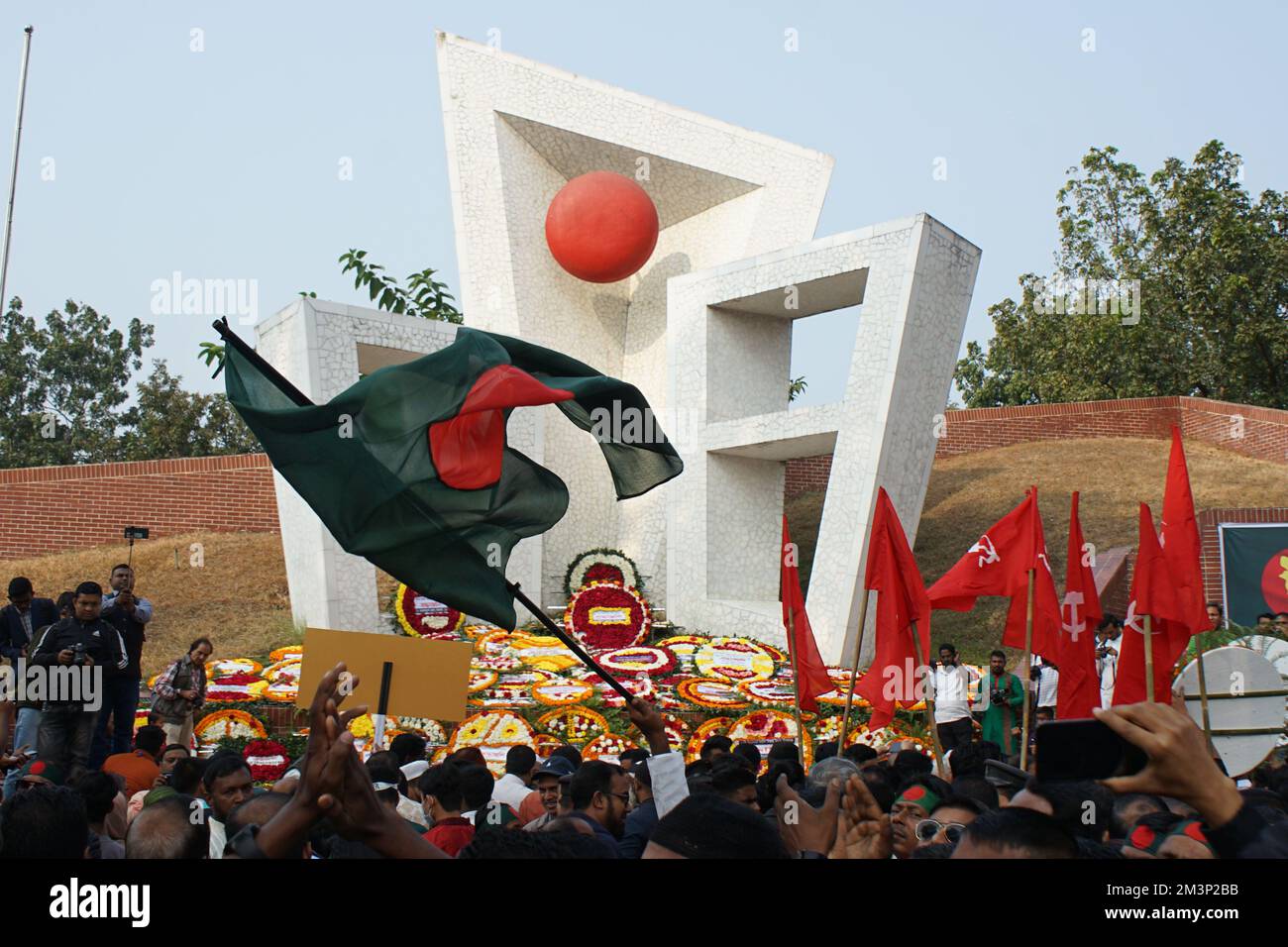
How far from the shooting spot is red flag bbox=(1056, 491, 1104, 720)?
8.56 m

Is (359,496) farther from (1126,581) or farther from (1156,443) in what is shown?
(1156,443)

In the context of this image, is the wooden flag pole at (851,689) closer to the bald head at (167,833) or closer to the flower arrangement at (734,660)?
the bald head at (167,833)

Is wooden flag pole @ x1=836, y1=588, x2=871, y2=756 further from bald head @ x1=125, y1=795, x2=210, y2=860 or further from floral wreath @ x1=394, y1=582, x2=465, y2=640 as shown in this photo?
floral wreath @ x1=394, y1=582, x2=465, y2=640

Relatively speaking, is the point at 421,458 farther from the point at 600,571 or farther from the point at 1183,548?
the point at 600,571

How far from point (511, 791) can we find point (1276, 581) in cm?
1244

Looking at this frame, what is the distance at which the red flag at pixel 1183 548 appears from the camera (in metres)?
7.98

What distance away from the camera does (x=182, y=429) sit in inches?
1245

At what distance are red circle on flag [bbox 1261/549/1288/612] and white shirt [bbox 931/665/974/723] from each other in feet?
20.2

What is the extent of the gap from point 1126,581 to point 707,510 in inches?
223

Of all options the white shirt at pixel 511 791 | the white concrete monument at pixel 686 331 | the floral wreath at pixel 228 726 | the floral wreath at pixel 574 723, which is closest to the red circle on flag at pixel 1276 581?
the white concrete monument at pixel 686 331

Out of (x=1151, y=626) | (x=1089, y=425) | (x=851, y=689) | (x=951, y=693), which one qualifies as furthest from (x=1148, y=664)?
(x=1089, y=425)

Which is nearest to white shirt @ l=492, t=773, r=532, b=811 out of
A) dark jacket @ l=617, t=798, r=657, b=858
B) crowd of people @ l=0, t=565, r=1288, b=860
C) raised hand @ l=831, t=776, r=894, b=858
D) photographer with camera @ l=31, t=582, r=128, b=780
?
crowd of people @ l=0, t=565, r=1288, b=860

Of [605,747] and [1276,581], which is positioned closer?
[605,747]
